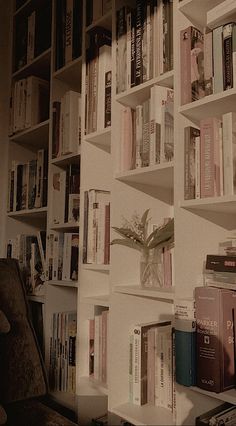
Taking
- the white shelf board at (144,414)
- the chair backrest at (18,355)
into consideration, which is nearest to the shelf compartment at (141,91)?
the chair backrest at (18,355)

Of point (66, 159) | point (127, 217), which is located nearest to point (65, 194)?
point (66, 159)

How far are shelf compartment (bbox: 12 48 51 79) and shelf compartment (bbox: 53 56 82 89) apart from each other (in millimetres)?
181

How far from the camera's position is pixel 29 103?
2.09 m

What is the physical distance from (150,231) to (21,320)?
0.68 m

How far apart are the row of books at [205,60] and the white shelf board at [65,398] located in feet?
4.29

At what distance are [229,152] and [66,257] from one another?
3.02ft

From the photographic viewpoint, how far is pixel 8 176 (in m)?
2.24

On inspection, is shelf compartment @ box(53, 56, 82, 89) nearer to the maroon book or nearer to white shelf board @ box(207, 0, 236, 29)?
white shelf board @ box(207, 0, 236, 29)

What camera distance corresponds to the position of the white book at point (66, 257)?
1715mm

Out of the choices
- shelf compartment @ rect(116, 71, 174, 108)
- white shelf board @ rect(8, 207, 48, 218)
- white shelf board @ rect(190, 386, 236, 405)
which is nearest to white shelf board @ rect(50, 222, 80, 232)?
white shelf board @ rect(8, 207, 48, 218)

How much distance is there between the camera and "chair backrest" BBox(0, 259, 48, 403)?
151 centimetres

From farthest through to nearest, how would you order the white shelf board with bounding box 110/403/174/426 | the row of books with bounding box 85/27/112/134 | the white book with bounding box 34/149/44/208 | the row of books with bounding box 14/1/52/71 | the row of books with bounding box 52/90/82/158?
the row of books with bounding box 14/1/52/71 → the white book with bounding box 34/149/44/208 → the row of books with bounding box 52/90/82/158 → the row of books with bounding box 85/27/112/134 → the white shelf board with bounding box 110/403/174/426

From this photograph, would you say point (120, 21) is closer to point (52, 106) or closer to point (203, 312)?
point (52, 106)

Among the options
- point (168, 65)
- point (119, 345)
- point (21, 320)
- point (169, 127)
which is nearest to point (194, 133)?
point (169, 127)
